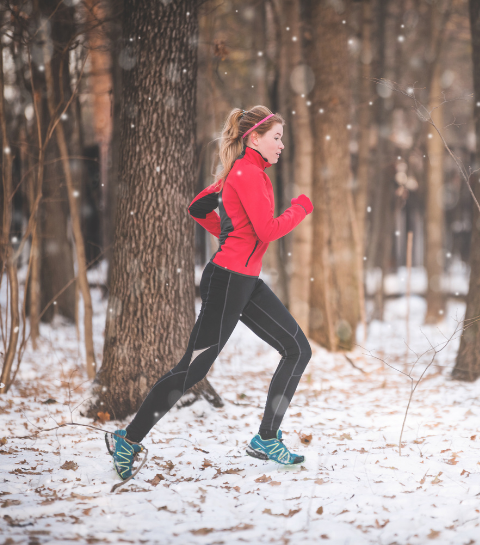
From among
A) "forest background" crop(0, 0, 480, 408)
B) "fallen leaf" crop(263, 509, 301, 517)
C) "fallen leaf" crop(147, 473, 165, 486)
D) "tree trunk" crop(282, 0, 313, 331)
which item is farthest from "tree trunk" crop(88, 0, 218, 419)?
"tree trunk" crop(282, 0, 313, 331)

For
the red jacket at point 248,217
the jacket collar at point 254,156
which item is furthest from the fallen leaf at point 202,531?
the jacket collar at point 254,156

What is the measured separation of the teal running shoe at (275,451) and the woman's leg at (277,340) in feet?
0.14

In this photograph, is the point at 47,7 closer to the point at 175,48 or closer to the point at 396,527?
the point at 175,48

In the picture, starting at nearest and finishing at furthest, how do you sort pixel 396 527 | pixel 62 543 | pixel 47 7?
pixel 62 543
pixel 396 527
pixel 47 7

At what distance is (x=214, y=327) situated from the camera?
282cm

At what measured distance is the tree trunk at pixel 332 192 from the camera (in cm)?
725

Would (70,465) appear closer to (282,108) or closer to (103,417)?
(103,417)

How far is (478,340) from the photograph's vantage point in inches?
194

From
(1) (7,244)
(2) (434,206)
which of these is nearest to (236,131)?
(1) (7,244)

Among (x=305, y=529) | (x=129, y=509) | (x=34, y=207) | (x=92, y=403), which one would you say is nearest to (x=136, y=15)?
(x=34, y=207)

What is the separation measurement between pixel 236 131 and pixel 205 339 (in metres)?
1.19

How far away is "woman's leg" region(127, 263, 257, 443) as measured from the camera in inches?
110

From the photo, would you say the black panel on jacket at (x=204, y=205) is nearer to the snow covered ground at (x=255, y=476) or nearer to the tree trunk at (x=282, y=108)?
the snow covered ground at (x=255, y=476)

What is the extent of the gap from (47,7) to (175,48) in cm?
331
